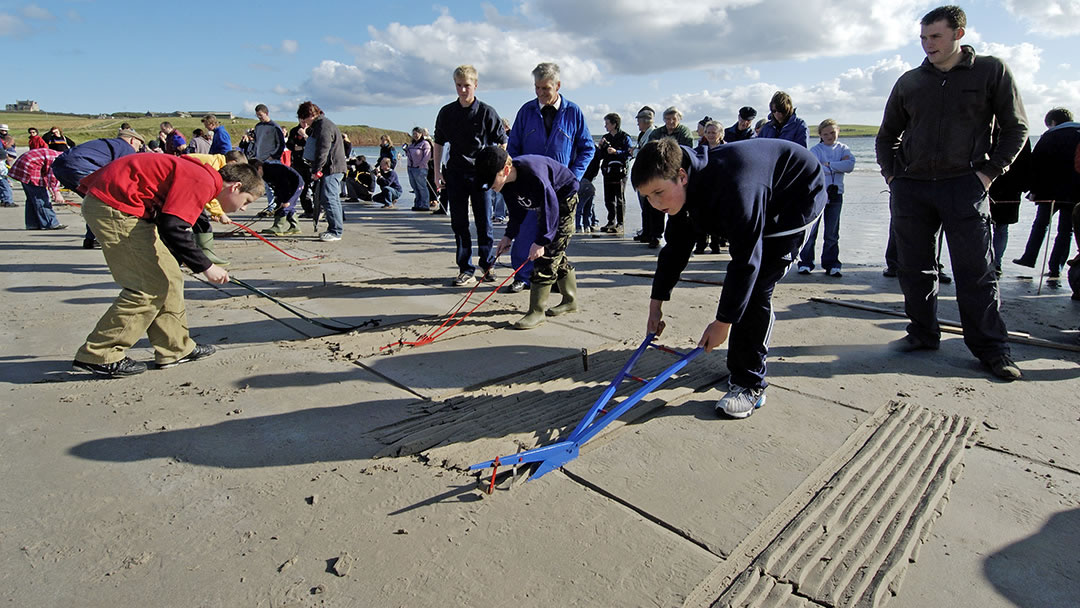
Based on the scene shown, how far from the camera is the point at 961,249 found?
3.79m

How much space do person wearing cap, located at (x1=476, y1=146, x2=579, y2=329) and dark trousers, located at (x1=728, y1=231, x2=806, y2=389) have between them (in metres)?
1.76

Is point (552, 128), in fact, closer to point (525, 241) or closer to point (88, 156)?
point (525, 241)

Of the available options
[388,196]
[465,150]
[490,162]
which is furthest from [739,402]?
[388,196]

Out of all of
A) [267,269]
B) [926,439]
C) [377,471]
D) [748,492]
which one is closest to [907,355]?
[926,439]

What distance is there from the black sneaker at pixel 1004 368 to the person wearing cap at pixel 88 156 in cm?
706

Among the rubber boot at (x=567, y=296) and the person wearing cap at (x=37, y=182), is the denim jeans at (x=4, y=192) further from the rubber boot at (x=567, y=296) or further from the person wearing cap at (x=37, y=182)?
the rubber boot at (x=567, y=296)

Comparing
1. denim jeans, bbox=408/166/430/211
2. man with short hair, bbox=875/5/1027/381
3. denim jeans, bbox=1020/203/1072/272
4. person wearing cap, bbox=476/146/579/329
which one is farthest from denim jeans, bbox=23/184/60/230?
denim jeans, bbox=1020/203/1072/272

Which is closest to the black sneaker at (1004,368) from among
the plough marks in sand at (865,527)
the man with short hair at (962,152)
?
the man with short hair at (962,152)

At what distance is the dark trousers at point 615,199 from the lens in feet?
33.6

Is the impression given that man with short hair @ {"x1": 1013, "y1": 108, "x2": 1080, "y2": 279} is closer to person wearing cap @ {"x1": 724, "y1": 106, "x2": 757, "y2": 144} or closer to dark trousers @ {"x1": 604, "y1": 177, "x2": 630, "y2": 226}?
person wearing cap @ {"x1": 724, "y1": 106, "x2": 757, "y2": 144}

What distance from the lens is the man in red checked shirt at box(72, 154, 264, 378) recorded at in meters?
3.54

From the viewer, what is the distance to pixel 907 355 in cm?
408

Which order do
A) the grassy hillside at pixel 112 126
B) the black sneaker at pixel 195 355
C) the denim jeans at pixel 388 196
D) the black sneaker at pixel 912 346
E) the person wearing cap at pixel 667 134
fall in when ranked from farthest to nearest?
the grassy hillside at pixel 112 126 → the denim jeans at pixel 388 196 → the person wearing cap at pixel 667 134 → the black sneaker at pixel 912 346 → the black sneaker at pixel 195 355

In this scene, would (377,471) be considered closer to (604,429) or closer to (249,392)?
(604,429)
